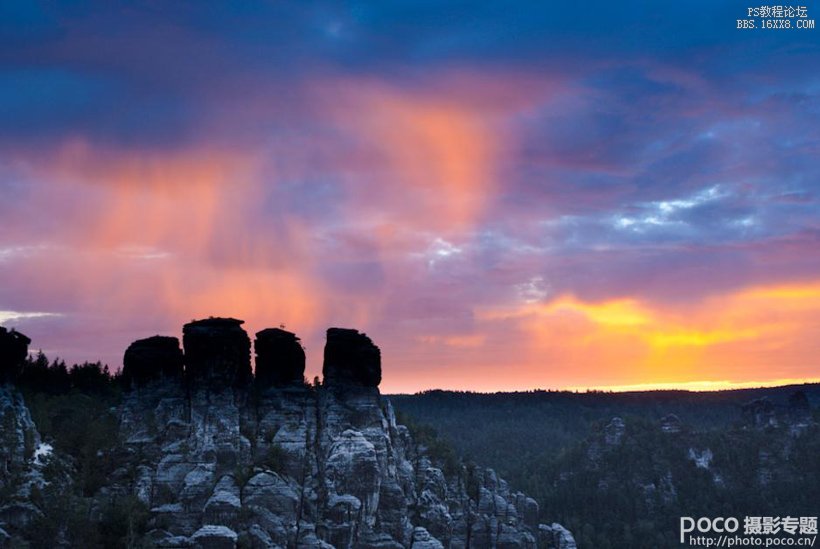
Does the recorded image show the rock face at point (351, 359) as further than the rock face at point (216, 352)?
Yes

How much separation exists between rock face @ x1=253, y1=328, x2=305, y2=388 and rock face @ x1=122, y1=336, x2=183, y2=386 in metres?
9.33

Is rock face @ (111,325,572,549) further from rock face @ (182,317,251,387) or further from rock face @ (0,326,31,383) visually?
rock face @ (0,326,31,383)

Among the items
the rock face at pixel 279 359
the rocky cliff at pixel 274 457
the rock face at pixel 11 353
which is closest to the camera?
the rocky cliff at pixel 274 457

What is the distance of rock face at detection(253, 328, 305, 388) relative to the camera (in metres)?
106

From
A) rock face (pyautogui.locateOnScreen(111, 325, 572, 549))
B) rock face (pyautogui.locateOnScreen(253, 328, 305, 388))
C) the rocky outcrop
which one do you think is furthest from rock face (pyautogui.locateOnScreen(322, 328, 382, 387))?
the rocky outcrop

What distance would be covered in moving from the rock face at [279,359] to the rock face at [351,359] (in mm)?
3450

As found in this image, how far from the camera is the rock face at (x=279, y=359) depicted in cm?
10625

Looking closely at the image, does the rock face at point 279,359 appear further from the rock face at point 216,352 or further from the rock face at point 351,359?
the rock face at point 351,359

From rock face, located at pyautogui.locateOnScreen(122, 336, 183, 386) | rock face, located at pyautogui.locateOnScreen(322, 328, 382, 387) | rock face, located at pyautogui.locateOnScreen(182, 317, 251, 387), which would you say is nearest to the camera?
rock face, located at pyautogui.locateOnScreen(182, 317, 251, 387)

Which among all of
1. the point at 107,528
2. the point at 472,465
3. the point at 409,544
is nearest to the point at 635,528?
the point at 472,465

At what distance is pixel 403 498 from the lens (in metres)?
97.1

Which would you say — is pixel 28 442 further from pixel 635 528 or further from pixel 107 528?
pixel 635 528

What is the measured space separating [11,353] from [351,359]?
1422 inches

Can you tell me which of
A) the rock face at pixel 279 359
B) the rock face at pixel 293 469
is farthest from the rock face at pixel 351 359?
the rock face at pixel 279 359
